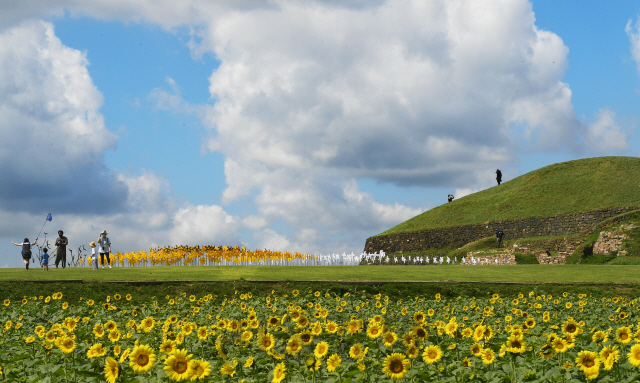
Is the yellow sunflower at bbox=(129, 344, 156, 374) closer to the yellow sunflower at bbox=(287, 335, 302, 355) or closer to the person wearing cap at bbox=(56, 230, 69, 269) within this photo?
the yellow sunflower at bbox=(287, 335, 302, 355)

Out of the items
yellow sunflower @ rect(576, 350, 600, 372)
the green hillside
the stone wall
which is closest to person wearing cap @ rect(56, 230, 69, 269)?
yellow sunflower @ rect(576, 350, 600, 372)

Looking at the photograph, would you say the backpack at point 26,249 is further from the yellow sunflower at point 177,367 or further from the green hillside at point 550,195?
the green hillside at point 550,195

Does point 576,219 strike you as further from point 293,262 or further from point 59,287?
point 59,287

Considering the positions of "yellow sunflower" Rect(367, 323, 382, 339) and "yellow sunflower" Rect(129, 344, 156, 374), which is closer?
"yellow sunflower" Rect(129, 344, 156, 374)

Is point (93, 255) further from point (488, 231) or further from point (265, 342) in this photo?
point (488, 231)

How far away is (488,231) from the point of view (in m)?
54.5

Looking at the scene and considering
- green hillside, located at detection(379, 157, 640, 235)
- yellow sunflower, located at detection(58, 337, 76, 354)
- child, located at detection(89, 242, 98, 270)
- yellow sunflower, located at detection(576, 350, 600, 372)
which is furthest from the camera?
green hillside, located at detection(379, 157, 640, 235)

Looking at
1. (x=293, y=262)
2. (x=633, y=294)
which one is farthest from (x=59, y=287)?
(x=293, y=262)

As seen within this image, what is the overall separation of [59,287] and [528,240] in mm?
41866

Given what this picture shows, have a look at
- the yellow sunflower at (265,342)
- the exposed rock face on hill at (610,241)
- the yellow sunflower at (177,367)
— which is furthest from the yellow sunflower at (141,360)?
the exposed rock face on hill at (610,241)

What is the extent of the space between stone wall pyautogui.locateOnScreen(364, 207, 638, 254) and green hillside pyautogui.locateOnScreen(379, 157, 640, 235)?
1.41 meters

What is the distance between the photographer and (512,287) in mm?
17125

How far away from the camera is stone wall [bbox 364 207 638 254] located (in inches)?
1900

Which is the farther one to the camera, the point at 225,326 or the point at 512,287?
the point at 512,287
